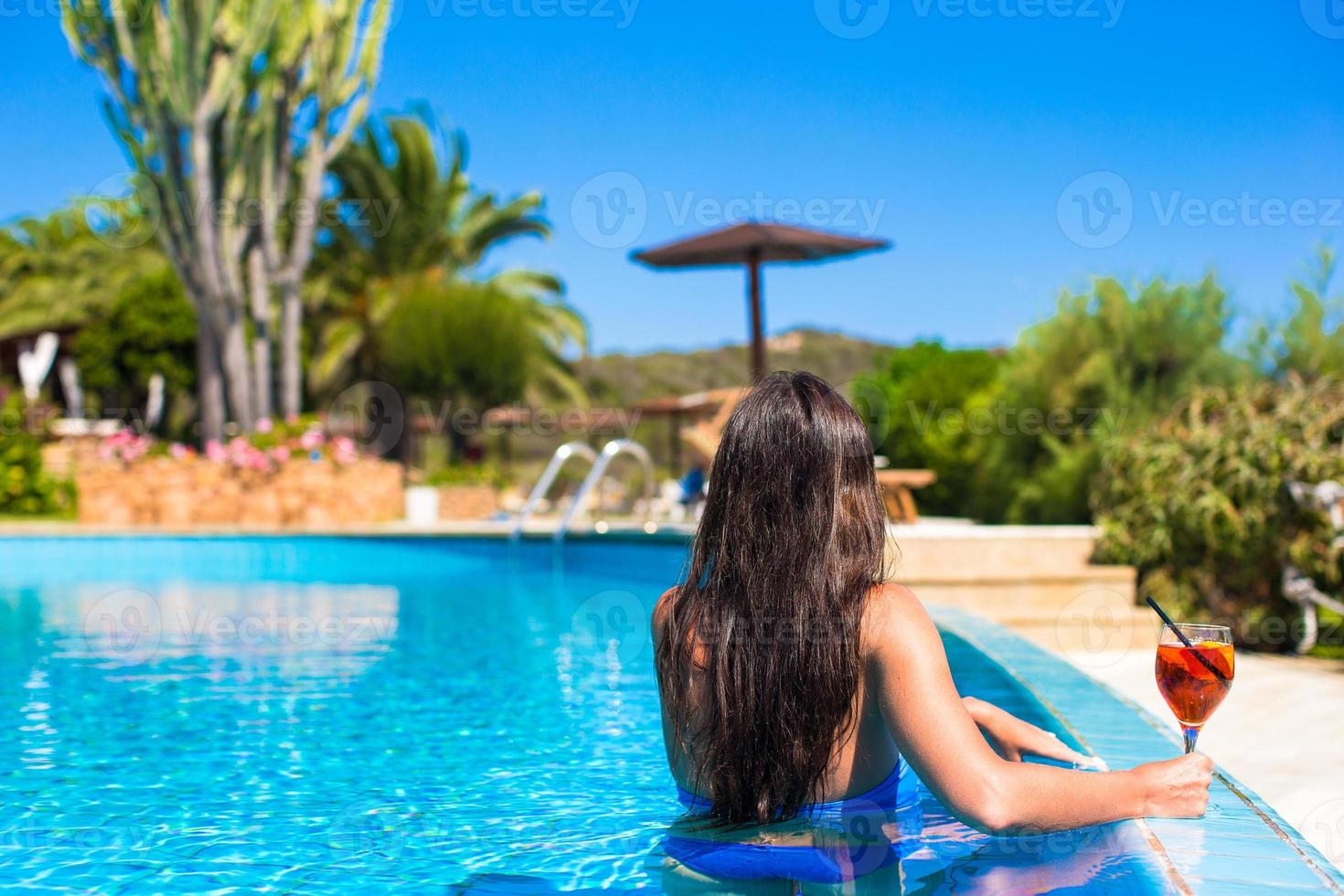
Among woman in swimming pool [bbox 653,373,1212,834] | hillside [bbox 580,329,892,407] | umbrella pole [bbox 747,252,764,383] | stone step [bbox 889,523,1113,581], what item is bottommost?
stone step [bbox 889,523,1113,581]

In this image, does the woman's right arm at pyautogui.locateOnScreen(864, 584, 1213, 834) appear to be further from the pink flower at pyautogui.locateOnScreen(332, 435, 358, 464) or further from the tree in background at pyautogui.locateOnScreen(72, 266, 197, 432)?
the tree in background at pyautogui.locateOnScreen(72, 266, 197, 432)

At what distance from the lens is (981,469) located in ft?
35.6

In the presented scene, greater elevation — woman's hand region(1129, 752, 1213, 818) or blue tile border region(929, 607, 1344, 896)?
woman's hand region(1129, 752, 1213, 818)

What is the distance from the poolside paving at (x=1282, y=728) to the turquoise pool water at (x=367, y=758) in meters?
0.80

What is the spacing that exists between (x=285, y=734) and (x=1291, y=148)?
13414 mm

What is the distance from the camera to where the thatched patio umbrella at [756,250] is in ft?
35.6

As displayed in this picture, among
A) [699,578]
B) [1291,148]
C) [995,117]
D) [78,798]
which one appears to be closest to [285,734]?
[78,798]

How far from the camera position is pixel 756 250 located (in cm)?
1149

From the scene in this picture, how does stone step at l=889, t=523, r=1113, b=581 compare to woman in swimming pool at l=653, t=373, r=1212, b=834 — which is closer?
woman in swimming pool at l=653, t=373, r=1212, b=834

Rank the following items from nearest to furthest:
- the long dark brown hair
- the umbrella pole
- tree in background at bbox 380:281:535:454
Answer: the long dark brown hair, the umbrella pole, tree in background at bbox 380:281:535:454

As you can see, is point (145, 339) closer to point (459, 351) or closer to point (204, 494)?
point (459, 351)

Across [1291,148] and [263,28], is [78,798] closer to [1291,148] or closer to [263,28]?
[263,28]

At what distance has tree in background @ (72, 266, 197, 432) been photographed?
2056cm

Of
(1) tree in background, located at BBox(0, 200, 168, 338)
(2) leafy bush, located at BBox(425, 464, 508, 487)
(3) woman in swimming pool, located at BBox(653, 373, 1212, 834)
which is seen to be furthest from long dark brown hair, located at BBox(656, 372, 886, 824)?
(1) tree in background, located at BBox(0, 200, 168, 338)
